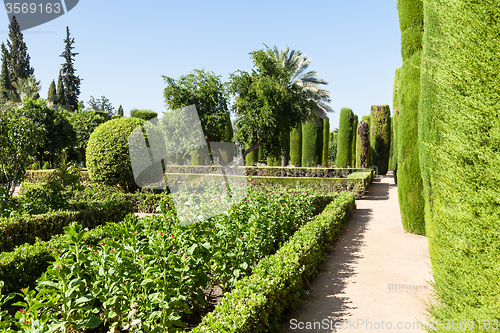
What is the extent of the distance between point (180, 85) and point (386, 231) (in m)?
12.4

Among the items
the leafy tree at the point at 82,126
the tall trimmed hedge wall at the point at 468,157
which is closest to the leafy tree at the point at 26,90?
the leafy tree at the point at 82,126

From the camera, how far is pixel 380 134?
2269 cm

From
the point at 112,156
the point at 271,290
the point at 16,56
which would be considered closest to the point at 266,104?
the point at 112,156

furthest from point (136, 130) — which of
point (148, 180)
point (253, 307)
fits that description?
point (253, 307)

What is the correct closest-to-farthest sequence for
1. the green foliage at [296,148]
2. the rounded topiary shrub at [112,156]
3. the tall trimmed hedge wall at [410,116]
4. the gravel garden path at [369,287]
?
1. the gravel garden path at [369,287]
2. the tall trimmed hedge wall at [410,116]
3. the rounded topiary shrub at [112,156]
4. the green foliage at [296,148]

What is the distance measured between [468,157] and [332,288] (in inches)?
105

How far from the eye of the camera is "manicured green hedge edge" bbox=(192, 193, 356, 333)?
2.49 metres

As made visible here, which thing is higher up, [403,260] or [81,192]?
[81,192]

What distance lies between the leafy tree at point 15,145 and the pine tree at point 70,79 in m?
38.4

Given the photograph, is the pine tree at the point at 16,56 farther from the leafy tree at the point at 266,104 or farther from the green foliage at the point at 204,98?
the leafy tree at the point at 266,104

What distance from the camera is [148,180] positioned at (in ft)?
35.1

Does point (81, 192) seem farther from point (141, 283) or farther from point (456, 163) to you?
point (456, 163)

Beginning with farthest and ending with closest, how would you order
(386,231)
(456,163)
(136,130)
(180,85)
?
(180,85)
(136,130)
(386,231)
(456,163)

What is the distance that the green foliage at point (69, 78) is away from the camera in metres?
41.8
